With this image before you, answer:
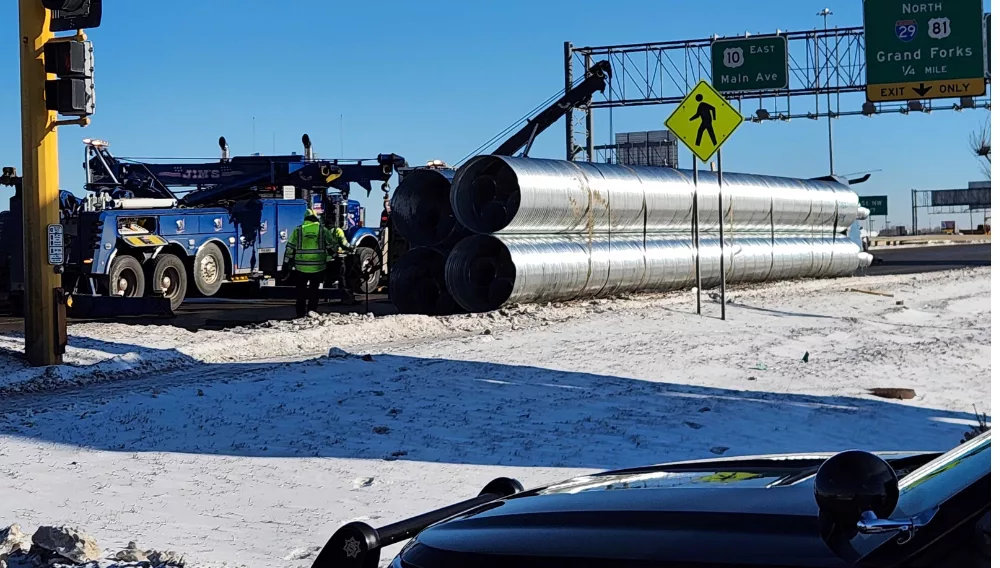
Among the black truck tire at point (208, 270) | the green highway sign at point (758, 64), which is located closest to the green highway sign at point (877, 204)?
the green highway sign at point (758, 64)

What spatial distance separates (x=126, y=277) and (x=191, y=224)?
5.87 feet

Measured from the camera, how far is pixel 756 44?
1382 inches

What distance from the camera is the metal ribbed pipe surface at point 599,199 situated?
675 inches

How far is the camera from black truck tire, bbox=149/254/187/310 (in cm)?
2089

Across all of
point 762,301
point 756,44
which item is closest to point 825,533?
point 762,301

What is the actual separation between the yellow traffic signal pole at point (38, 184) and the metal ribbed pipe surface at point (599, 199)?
22.7 feet

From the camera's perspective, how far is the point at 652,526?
2.42 m

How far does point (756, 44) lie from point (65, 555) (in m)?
32.5

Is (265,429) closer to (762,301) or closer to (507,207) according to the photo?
(507,207)

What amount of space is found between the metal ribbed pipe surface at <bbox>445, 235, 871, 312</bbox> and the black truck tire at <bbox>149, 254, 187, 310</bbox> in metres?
6.00

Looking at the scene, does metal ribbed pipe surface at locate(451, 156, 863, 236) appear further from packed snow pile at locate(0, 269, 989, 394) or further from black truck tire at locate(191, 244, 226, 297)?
black truck tire at locate(191, 244, 226, 297)

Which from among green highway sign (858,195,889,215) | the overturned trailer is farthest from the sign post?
green highway sign (858,195,889,215)

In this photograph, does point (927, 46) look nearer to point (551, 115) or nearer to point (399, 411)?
point (551, 115)

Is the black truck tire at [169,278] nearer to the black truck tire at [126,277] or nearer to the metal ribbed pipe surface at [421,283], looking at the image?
the black truck tire at [126,277]
